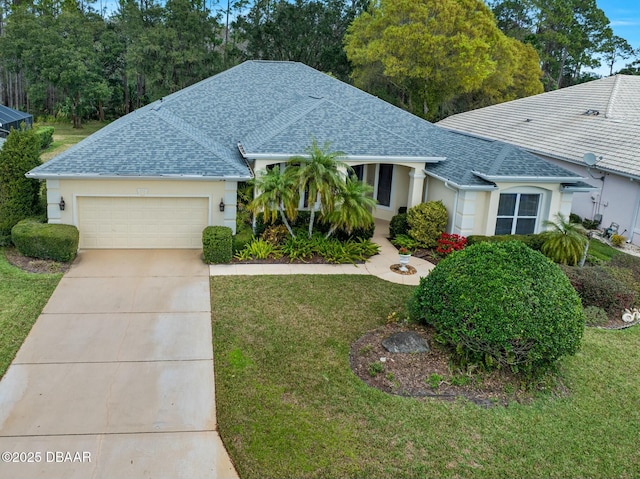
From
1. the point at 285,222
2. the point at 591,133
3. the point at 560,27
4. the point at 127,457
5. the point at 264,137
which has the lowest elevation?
the point at 127,457

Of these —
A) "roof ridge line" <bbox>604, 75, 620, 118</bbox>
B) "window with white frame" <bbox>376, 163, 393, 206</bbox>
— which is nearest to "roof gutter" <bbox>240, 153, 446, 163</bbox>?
"window with white frame" <bbox>376, 163, 393, 206</bbox>

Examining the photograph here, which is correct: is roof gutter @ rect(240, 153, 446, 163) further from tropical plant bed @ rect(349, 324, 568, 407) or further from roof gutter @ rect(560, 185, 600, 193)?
tropical plant bed @ rect(349, 324, 568, 407)

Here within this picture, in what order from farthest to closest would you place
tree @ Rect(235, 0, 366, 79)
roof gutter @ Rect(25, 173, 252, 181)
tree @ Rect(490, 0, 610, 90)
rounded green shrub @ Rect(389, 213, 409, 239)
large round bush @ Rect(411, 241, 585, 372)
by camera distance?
tree @ Rect(490, 0, 610, 90) → tree @ Rect(235, 0, 366, 79) → rounded green shrub @ Rect(389, 213, 409, 239) → roof gutter @ Rect(25, 173, 252, 181) → large round bush @ Rect(411, 241, 585, 372)

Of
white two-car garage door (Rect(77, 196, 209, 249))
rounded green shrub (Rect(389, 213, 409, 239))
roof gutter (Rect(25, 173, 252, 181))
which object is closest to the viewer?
A: roof gutter (Rect(25, 173, 252, 181))

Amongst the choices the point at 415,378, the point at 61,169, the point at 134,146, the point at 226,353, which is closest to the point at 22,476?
the point at 226,353

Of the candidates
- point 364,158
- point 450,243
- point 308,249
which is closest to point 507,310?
point 450,243

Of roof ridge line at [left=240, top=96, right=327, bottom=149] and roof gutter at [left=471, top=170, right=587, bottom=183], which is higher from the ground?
roof ridge line at [left=240, top=96, right=327, bottom=149]

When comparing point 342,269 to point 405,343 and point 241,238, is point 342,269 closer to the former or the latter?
point 241,238

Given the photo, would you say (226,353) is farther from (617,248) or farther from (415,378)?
(617,248)
